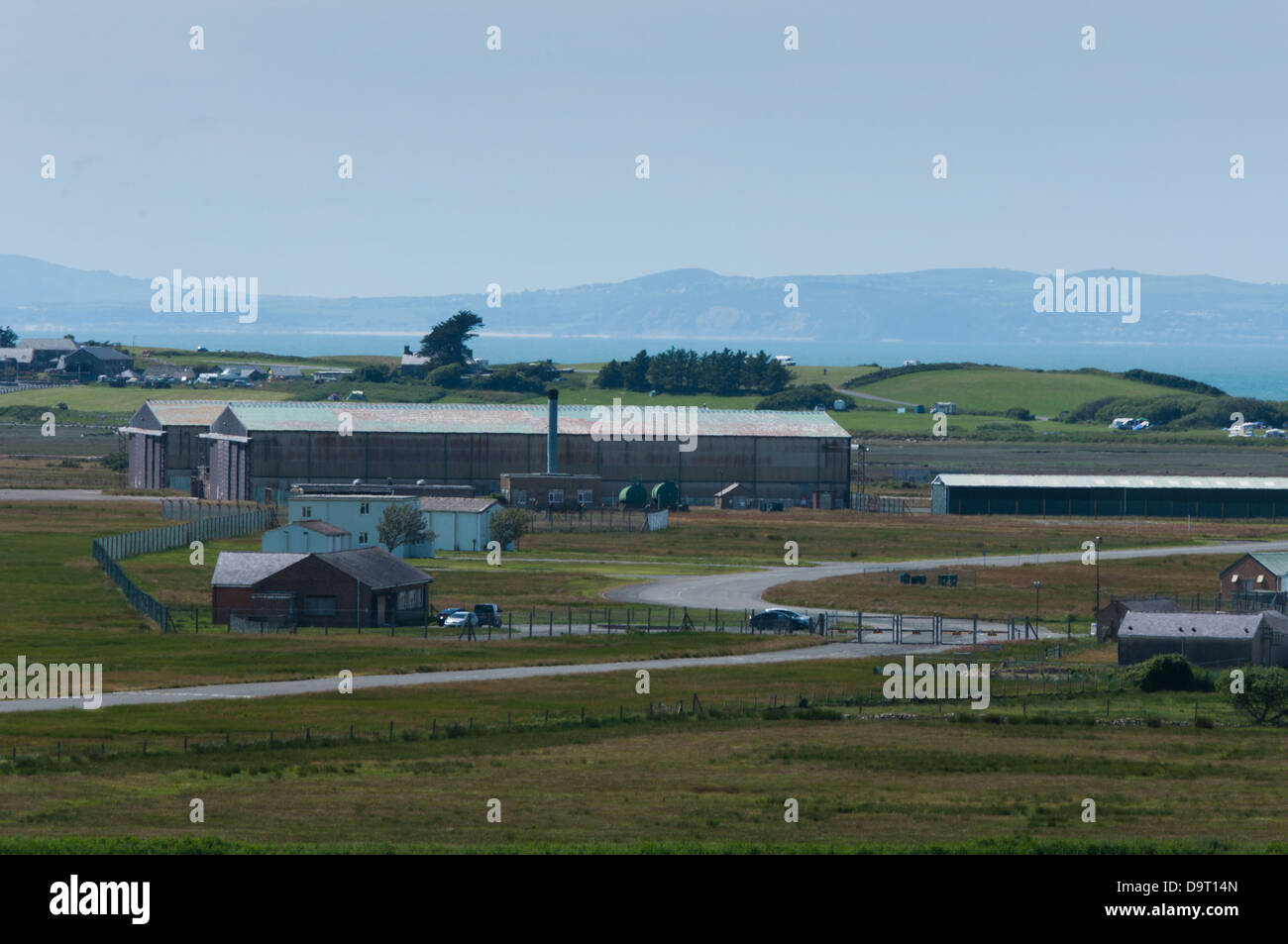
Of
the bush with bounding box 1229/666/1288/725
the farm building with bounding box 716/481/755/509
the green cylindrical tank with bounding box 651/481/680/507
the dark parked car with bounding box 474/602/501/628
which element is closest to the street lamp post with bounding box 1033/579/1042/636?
the bush with bounding box 1229/666/1288/725

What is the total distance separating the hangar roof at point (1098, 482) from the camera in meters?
140

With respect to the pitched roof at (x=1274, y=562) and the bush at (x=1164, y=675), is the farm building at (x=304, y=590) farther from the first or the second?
the pitched roof at (x=1274, y=562)

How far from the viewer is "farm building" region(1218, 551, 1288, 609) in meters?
80.4

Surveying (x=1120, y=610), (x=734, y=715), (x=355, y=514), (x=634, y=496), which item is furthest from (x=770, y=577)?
(x=634, y=496)

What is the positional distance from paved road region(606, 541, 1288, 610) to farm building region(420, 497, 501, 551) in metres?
20.9

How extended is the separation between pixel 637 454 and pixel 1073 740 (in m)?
98.1

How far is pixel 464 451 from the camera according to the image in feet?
482

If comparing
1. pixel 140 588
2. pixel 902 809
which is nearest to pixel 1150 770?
pixel 902 809

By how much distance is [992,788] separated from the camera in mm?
43062

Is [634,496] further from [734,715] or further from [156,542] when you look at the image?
[734,715]

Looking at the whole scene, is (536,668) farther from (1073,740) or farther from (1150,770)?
(1150,770)

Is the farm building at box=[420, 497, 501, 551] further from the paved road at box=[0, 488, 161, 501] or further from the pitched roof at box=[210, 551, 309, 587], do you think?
the paved road at box=[0, 488, 161, 501]

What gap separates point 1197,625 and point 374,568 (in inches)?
1422
